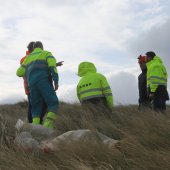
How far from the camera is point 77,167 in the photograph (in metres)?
3.71

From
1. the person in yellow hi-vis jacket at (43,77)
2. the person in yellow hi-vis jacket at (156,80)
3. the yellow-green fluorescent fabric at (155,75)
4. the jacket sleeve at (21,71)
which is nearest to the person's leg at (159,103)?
the person in yellow hi-vis jacket at (156,80)

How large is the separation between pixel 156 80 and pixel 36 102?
2.55m

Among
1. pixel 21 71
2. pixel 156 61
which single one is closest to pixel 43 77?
pixel 21 71

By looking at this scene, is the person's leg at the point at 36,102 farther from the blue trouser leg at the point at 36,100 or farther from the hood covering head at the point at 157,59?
the hood covering head at the point at 157,59

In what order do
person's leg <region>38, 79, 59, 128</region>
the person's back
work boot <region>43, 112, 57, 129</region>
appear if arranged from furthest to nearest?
the person's back < person's leg <region>38, 79, 59, 128</region> < work boot <region>43, 112, 57, 129</region>

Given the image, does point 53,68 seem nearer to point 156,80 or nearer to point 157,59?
point 156,80

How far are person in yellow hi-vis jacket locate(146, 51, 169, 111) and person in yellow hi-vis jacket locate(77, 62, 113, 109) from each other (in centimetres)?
141

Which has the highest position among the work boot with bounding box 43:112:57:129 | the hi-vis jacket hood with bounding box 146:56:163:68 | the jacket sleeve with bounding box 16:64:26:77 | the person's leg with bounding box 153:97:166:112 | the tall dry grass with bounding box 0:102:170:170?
the hi-vis jacket hood with bounding box 146:56:163:68

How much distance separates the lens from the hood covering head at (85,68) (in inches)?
328

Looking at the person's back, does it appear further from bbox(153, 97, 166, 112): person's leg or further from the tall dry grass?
the tall dry grass

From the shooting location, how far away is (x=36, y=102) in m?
8.26

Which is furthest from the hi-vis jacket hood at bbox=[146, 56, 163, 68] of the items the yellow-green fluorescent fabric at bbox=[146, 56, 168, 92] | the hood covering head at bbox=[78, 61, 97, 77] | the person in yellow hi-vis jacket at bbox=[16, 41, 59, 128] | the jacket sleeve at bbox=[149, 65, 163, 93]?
the person in yellow hi-vis jacket at bbox=[16, 41, 59, 128]

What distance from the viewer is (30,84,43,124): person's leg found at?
8.14 m

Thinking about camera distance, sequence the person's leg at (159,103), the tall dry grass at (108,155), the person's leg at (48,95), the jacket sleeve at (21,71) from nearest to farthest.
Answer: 1. the tall dry grass at (108,155)
2. the person's leg at (48,95)
3. the jacket sleeve at (21,71)
4. the person's leg at (159,103)
